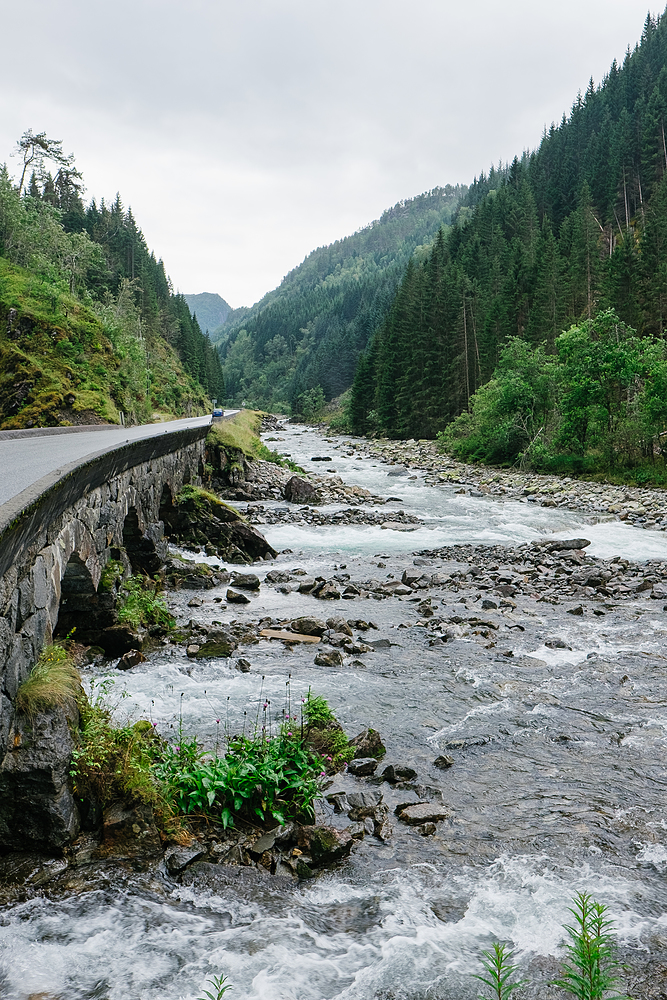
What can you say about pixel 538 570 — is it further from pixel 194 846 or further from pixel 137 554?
pixel 194 846

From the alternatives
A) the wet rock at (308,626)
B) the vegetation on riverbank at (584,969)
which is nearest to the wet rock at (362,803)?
the vegetation on riverbank at (584,969)

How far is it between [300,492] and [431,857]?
22711 millimetres

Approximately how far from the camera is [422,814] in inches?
233

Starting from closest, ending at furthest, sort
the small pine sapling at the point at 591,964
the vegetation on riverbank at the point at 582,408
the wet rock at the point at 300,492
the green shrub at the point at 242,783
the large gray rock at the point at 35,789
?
the small pine sapling at the point at 591,964, the large gray rock at the point at 35,789, the green shrub at the point at 242,783, the wet rock at the point at 300,492, the vegetation on riverbank at the point at 582,408

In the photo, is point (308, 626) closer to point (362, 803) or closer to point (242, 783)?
point (362, 803)

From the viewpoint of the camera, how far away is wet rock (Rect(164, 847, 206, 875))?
4984mm

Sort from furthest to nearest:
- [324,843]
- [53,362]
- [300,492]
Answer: [300,492] → [53,362] → [324,843]

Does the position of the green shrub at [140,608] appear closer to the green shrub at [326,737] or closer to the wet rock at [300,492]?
the green shrub at [326,737]

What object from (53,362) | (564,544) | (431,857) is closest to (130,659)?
(431,857)

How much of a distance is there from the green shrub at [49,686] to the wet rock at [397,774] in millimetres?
3238

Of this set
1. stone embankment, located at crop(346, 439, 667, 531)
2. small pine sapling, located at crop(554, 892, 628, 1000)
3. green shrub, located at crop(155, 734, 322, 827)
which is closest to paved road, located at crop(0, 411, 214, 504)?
green shrub, located at crop(155, 734, 322, 827)

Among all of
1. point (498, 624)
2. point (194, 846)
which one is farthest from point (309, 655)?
point (194, 846)

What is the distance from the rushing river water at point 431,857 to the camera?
4129 mm

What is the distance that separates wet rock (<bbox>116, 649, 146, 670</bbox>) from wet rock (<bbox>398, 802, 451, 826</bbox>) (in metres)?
4.78
